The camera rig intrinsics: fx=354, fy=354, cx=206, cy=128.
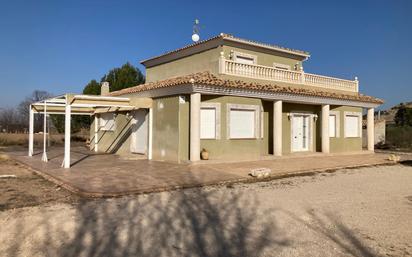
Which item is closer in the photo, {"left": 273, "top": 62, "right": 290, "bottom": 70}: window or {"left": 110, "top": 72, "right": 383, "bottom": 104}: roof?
{"left": 110, "top": 72, "right": 383, "bottom": 104}: roof

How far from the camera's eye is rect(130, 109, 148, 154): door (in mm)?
17109

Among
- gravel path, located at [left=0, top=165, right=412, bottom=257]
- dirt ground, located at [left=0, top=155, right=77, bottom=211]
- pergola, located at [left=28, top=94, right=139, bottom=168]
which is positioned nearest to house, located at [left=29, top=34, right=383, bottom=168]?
pergola, located at [left=28, top=94, right=139, bottom=168]

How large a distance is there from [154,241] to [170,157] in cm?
991

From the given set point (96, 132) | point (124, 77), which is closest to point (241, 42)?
point (96, 132)

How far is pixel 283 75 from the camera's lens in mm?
18219

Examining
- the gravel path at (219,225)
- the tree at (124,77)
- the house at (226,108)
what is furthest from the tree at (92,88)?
the gravel path at (219,225)

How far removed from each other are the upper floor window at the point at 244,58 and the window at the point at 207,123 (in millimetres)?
3922

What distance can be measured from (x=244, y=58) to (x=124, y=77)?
68.2 ft

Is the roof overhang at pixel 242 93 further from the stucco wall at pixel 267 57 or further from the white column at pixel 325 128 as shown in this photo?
the stucco wall at pixel 267 57

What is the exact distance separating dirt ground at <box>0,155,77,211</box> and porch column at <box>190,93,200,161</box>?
18.4 ft

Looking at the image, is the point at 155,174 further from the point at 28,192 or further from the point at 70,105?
the point at 70,105

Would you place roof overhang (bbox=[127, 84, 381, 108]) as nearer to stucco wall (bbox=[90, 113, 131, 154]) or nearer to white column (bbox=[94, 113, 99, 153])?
stucco wall (bbox=[90, 113, 131, 154])

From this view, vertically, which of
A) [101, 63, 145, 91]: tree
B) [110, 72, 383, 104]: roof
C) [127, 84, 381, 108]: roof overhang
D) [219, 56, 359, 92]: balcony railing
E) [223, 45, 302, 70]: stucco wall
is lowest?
[127, 84, 381, 108]: roof overhang

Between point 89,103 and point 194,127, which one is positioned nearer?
point 89,103
